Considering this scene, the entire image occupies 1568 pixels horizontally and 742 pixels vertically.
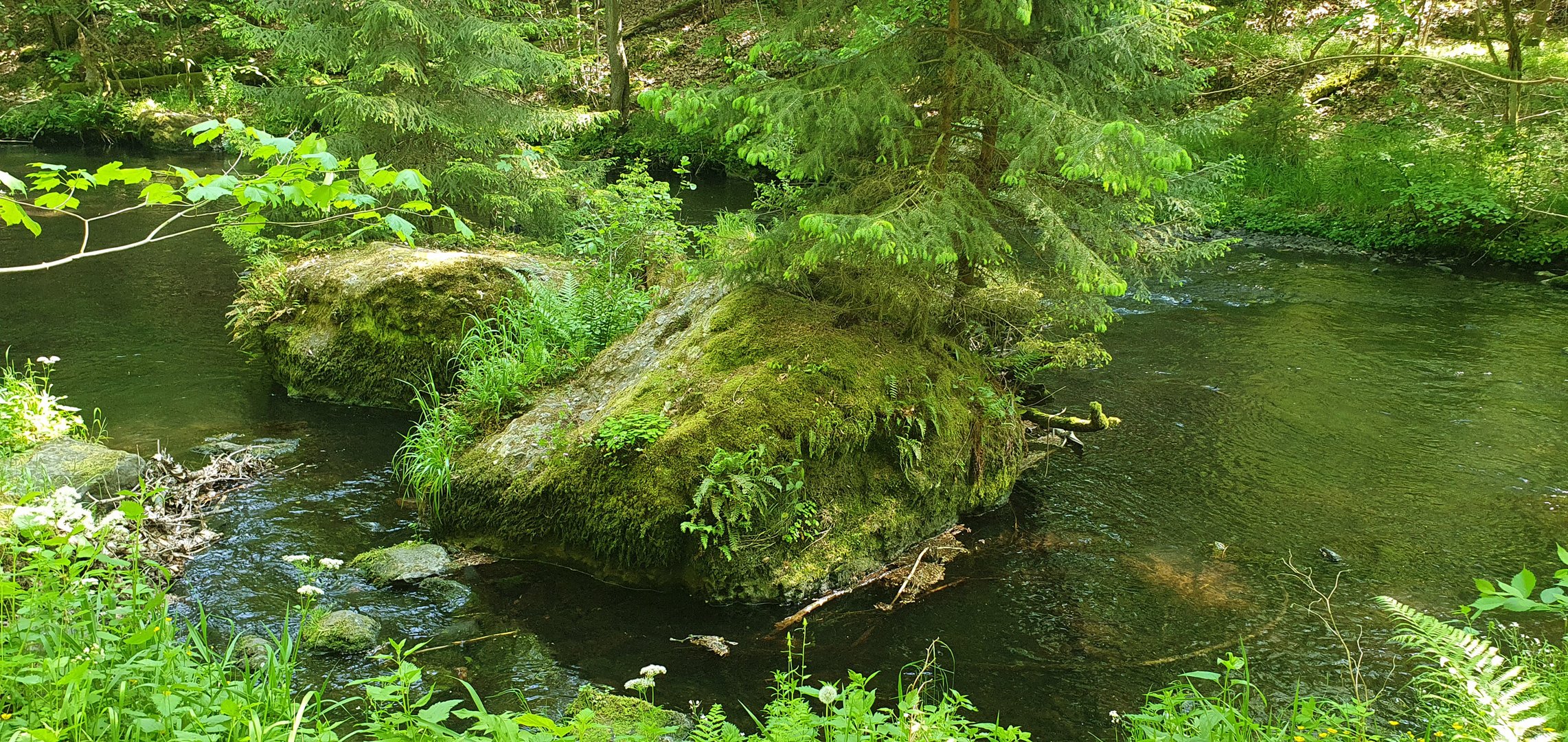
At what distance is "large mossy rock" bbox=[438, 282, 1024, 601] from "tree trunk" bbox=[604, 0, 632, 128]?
1498cm

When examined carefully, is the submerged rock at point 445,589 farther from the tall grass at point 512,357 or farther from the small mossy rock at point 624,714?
the small mossy rock at point 624,714

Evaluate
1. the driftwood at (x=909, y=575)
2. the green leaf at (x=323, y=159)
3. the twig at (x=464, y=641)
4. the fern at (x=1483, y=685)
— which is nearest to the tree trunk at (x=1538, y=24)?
the driftwood at (x=909, y=575)

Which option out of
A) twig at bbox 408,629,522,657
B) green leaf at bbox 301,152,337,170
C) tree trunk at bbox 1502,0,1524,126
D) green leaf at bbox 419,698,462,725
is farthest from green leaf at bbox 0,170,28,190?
tree trunk at bbox 1502,0,1524,126

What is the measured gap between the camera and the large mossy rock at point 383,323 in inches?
324

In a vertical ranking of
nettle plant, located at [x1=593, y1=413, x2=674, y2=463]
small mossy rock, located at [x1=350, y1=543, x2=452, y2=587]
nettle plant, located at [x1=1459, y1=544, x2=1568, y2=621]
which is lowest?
small mossy rock, located at [x1=350, y1=543, x2=452, y2=587]

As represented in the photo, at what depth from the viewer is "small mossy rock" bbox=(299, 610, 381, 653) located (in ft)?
15.1

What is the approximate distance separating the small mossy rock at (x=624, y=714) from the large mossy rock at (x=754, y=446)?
1.26 meters

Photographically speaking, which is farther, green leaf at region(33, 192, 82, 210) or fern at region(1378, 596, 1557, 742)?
fern at region(1378, 596, 1557, 742)

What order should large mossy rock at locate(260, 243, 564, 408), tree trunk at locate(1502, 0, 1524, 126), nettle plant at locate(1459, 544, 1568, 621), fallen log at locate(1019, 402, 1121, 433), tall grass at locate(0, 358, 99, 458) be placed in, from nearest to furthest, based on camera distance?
nettle plant at locate(1459, 544, 1568, 621), tall grass at locate(0, 358, 99, 458), fallen log at locate(1019, 402, 1121, 433), large mossy rock at locate(260, 243, 564, 408), tree trunk at locate(1502, 0, 1524, 126)

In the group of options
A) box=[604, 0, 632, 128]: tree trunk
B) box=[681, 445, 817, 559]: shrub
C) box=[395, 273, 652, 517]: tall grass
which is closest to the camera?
box=[681, 445, 817, 559]: shrub

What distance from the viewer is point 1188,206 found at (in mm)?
6684

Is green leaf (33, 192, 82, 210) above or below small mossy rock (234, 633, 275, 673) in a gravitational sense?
above

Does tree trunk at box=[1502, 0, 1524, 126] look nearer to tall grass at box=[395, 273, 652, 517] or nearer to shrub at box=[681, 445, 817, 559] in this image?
tall grass at box=[395, 273, 652, 517]

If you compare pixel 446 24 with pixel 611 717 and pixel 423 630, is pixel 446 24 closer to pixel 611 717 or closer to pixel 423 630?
pixel 423 630
